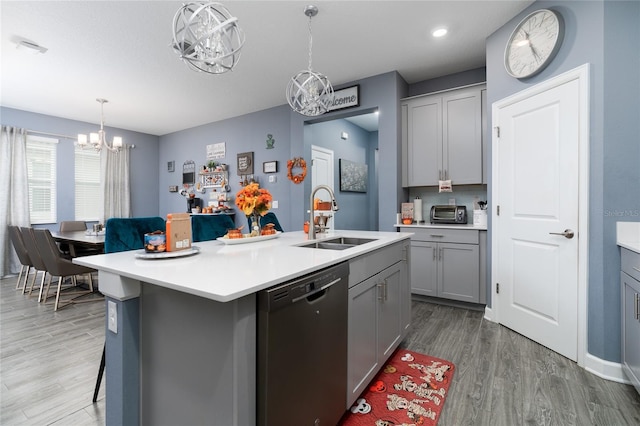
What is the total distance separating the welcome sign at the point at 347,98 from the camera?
3.93 m

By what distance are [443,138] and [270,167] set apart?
273 cm

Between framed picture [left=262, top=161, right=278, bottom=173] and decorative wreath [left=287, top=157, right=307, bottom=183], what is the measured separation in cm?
39

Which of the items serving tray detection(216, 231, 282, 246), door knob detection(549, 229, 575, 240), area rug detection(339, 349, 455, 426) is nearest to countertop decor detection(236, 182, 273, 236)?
serving tray detection(216, 231, 282, 246)

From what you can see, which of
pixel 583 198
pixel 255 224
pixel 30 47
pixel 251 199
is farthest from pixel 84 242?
pixel 583 198

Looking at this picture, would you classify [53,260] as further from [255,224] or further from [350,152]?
[350,152]

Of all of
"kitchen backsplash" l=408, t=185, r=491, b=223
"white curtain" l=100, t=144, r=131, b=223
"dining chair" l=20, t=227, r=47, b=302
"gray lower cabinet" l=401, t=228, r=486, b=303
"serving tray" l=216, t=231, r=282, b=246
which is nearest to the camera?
"serving tray" l=216, t=231, r=282, b=246

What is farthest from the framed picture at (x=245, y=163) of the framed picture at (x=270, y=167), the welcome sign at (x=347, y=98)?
the welcome sign at (x=347, y=98)

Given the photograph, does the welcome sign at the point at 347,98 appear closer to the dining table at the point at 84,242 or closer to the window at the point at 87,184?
the dining table at the point at 84,242

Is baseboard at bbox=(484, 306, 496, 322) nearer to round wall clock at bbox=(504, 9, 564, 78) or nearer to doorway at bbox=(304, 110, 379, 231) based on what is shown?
round wall clock at bbox=(504, 9, 564, 78)

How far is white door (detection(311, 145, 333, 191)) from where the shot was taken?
16.0 feet

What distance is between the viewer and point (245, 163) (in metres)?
5.32

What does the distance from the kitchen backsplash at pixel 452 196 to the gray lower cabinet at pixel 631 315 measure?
1.81 metres

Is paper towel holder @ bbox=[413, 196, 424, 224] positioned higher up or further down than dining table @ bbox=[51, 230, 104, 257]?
higher up

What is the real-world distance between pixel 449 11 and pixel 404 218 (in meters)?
2.19
